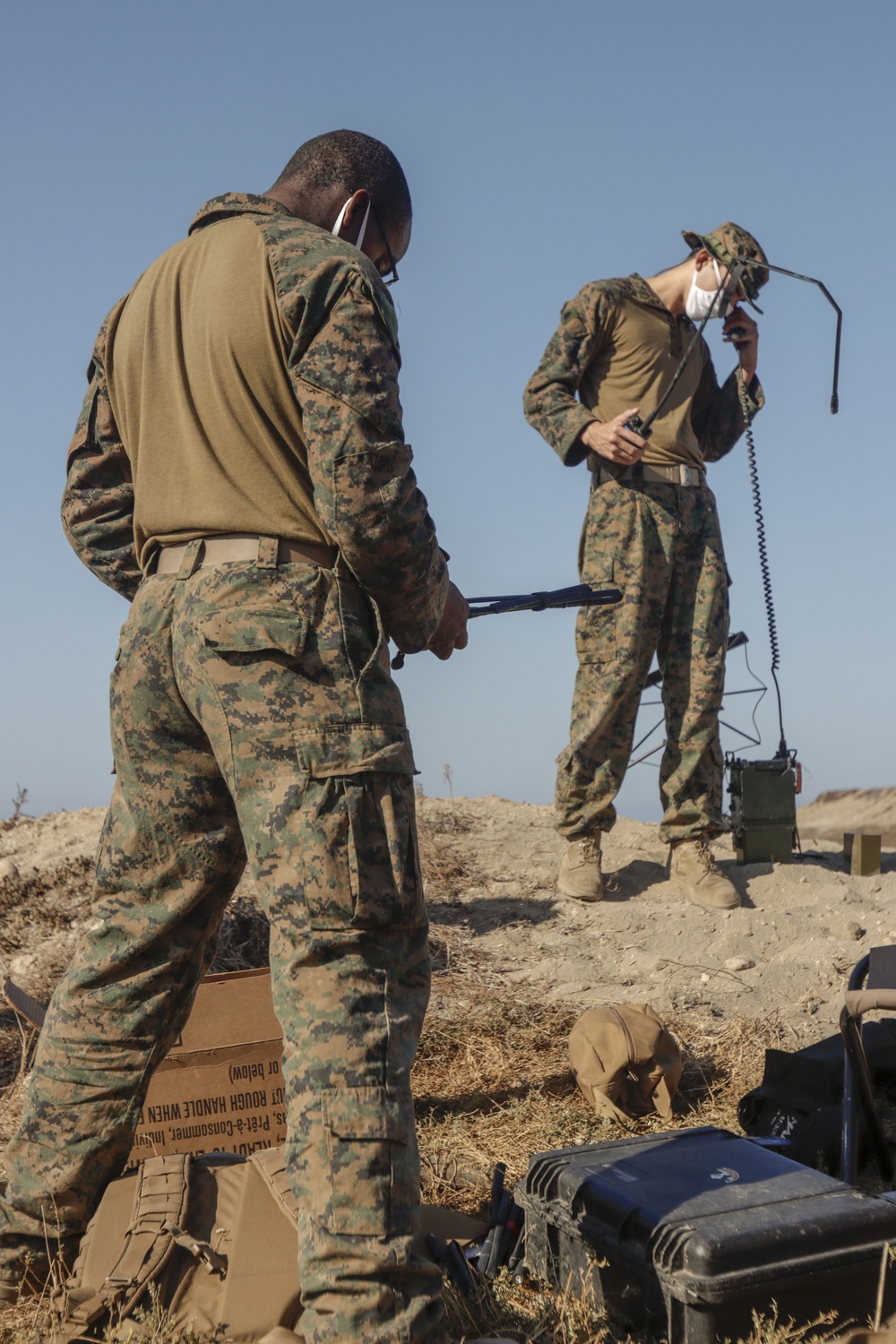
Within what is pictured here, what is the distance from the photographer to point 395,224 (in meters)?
2.74

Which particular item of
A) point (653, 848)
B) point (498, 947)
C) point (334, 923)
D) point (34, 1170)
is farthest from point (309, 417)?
point (653, 848)

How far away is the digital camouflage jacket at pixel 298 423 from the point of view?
2.25m

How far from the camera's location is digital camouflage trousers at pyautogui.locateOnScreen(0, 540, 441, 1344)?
2.09 meters

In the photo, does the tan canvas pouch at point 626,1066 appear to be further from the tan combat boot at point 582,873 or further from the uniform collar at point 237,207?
the uniform collar at point 237,207

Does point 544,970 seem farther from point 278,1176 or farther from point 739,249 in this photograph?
point 739,249

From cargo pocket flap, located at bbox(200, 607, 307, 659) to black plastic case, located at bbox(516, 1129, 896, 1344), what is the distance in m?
1.27

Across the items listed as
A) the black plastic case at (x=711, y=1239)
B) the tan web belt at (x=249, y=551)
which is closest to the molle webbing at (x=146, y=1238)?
the black plastic case at (x=711, y=1239)

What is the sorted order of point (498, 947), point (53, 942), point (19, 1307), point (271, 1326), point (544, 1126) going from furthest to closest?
1. point (53, 942)
2. point (498, 947)
3. point (544, 1126)
4. point (19, 1307)
5. point (271, 1326)

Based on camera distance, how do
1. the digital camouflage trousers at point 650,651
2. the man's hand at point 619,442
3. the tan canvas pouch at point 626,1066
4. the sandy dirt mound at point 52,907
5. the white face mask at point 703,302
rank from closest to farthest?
the tan canvas pouch at point 626,1066, the sandy dirt mound at point 52,907, the man's hand at point 619,442, the digital camouflage trousers at point 650,651, the white face mask at point 703,302

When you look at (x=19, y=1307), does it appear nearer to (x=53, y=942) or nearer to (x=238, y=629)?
(x=238, y=629)

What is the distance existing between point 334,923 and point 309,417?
908mm

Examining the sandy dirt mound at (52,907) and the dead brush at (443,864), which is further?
the dead brush at (443,864)

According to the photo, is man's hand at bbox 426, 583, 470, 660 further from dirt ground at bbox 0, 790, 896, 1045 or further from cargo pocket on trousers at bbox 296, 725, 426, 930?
dirt ground at bbox 0, 790, 896, 1045

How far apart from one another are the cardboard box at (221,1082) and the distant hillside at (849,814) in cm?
591
